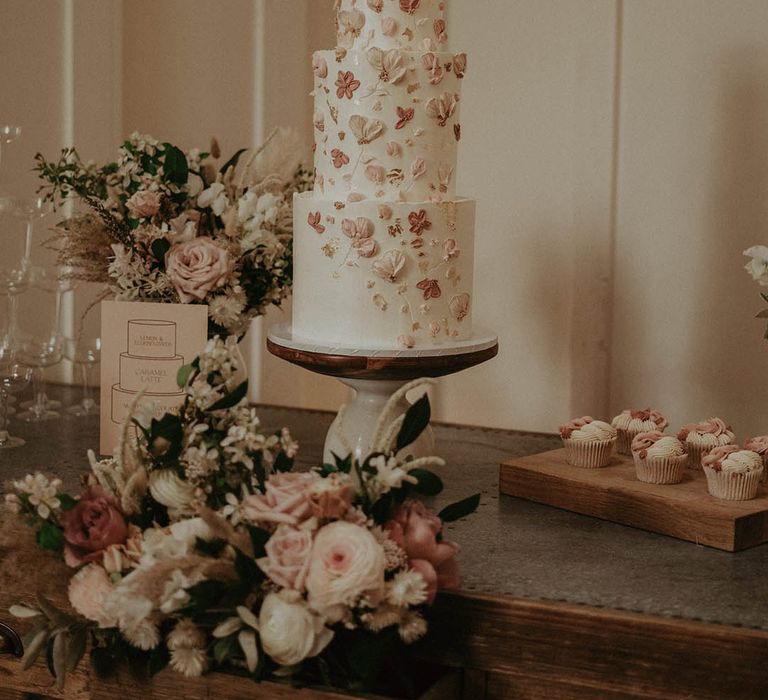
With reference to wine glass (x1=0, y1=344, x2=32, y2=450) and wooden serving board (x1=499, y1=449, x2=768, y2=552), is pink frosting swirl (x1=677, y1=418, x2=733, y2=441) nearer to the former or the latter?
wooden serving board (x1=499, y1=449, x2=768, y2=552)

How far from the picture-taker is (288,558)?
984 millimetres

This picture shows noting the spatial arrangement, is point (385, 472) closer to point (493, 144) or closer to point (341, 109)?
point (341, 109)

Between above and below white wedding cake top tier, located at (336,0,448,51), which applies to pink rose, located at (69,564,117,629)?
below

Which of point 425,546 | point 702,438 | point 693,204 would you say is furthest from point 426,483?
point 693,204

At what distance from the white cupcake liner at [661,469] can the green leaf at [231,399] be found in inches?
20.8

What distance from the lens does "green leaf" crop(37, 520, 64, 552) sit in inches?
43.1

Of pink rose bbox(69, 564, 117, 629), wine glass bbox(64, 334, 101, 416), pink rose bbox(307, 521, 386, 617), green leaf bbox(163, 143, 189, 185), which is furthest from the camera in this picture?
wine glass bbox(64, 334, 101, 416)

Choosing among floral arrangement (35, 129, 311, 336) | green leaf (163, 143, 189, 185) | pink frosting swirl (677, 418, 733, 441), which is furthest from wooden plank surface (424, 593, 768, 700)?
green leaf (163, 143, 189, 185)

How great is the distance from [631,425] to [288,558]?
70 centimetres

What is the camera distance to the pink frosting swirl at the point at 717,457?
1.32 meters

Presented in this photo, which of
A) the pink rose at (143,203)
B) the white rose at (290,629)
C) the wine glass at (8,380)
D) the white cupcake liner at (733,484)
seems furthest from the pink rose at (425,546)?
the wine glass at (8,380)

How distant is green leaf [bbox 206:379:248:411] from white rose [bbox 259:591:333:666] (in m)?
0.23

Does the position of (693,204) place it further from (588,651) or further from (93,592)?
(93,592)

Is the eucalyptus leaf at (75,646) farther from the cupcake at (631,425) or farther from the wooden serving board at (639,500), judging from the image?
the cupcake at (631,425)
